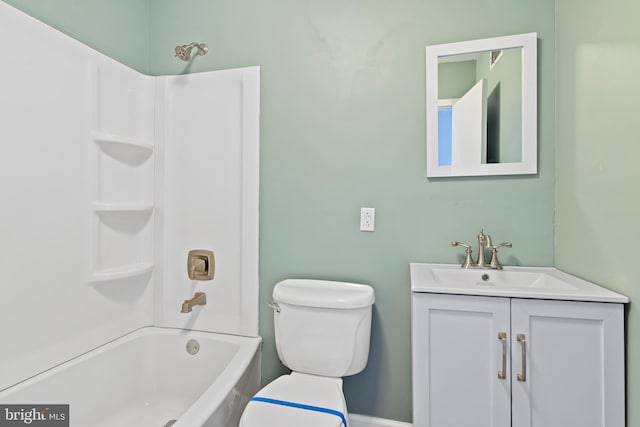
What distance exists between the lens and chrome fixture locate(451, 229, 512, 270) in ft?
4.68

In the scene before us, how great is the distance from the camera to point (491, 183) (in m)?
1.49

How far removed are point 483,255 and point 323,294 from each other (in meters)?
0.76

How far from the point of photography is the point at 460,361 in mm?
1133

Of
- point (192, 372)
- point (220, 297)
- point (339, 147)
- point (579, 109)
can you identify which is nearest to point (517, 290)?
point (579, 109)

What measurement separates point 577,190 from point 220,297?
1759 mm

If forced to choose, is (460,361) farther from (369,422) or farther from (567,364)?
(369,422)

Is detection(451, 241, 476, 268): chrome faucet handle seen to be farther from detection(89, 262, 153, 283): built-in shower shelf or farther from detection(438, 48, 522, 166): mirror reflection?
detection(89, 262, 153, 283): built-in shower shelf

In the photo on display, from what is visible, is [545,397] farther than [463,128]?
No

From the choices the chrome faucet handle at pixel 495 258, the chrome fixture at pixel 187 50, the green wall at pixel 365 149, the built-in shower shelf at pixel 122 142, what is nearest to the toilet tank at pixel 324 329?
the green wall at pixel 365 149

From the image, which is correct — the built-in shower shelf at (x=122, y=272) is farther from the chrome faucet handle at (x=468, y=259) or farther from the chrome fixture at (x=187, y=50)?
the chrome faucet handle at (x=468, y=259)

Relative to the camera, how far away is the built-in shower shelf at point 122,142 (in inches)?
60.5

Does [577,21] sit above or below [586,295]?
above

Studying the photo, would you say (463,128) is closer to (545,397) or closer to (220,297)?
(545,397)

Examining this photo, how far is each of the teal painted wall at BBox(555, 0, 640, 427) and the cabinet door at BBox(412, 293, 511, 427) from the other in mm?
375
